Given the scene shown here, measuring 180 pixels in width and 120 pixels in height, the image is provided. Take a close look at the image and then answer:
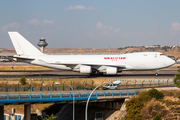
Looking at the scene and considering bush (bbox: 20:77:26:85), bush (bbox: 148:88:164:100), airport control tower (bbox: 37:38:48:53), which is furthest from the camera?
airport control tower (bbox: 37:38:48:53)

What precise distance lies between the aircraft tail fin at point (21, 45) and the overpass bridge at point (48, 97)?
29.3 m

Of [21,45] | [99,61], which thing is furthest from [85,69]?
[21,45]

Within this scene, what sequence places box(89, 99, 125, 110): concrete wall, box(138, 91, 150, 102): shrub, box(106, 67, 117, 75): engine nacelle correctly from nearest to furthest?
box(138, 91, 150, 102): shrub, box(89, 99, 125, 110): concrete wall, box(106, 67, 117, 75): engine nacelle

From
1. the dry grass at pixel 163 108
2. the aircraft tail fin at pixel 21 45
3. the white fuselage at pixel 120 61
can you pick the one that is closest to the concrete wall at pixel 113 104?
the dry grass at pixel 163 108

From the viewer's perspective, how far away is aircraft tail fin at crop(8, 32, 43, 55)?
6825cm

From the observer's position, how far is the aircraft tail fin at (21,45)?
68250 mm

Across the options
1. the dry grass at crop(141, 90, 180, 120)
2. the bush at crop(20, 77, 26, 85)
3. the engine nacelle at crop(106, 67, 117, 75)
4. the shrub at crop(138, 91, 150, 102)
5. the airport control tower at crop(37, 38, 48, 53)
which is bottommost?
the dry grass at crop(141, 90, 180, 120)

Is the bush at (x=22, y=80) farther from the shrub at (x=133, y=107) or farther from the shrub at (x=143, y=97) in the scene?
the shrub at (x=143, y=97)

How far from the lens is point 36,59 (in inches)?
2603

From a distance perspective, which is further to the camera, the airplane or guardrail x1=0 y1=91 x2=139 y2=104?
the airplane

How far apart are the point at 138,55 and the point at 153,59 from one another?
11.8 feet

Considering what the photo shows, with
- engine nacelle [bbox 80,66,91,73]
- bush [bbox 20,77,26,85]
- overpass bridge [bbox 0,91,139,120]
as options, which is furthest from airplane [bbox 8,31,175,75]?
overpass bridge [bbox 0,91,139,120]

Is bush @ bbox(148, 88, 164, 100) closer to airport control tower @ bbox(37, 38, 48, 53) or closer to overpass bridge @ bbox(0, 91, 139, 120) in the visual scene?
overpass bridge @ bbox(0, 91, 139, 120)

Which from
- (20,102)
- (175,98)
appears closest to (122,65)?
(175,98)
